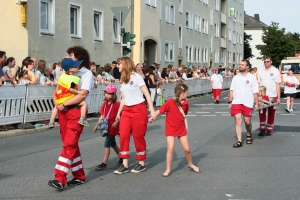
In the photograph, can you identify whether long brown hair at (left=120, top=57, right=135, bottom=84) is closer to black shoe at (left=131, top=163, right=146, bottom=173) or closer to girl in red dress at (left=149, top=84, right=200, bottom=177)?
girl in red dress at (left=149, top=84, right=200, bottom=177)

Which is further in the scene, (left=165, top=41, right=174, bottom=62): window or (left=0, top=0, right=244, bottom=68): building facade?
(left=165, top=41, right=174, bottom=62): window

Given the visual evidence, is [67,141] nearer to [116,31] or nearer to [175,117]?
[175,117]

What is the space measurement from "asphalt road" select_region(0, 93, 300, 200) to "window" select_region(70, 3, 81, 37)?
40.9 ft

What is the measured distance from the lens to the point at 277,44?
83.0 m

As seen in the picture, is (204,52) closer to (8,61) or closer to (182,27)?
(182,27)

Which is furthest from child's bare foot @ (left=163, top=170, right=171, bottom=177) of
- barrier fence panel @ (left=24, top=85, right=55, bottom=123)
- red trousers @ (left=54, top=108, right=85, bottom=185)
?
barrier fence panel @ (left=24, top=85, right=55, bottom=123)

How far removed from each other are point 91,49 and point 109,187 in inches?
801

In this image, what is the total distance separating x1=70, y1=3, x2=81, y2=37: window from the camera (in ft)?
83.0

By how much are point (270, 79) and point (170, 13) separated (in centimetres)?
3142

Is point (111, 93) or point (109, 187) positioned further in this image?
point (111, 93)

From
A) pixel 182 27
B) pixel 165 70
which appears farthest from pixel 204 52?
pixel 165 70

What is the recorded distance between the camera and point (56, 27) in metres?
23.5

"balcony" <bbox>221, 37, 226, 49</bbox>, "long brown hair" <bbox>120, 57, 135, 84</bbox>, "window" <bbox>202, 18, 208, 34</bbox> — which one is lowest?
"long brown hair" <bbox>120, 57, 135, 84</bbox>

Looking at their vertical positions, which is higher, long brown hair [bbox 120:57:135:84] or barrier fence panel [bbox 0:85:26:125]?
long brown hair [bbox 120:57:135:84]
